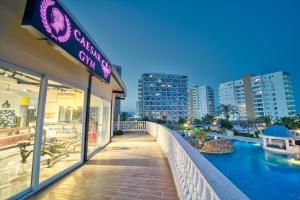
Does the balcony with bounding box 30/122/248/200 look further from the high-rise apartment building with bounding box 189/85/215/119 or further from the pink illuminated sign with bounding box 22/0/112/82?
the high-rise apartment building with bounding box 189/85/215/119

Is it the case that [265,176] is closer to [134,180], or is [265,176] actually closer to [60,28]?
[134,180]

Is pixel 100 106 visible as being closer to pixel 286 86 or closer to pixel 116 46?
pixel 116 46

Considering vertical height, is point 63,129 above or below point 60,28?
below

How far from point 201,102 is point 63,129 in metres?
90.2

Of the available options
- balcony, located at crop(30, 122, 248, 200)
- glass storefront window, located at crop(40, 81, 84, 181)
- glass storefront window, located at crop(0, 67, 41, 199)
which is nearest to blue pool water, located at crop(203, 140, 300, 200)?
balcony, located at crop(30, 122, 248, 200)

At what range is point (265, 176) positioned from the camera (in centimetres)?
872

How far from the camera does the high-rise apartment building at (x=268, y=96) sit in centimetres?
5622

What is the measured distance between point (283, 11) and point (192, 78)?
70695mm

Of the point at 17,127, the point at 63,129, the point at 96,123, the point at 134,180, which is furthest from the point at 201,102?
the point at 17,127

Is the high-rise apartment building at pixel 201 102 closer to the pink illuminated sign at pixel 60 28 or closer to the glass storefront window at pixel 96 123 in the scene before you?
the glass storefront window at pixel 96 123

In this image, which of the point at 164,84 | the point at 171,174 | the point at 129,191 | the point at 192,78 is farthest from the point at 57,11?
the point at 192,78

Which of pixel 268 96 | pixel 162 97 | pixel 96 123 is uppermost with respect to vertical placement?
pixel 268 96

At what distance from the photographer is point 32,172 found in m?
2.47

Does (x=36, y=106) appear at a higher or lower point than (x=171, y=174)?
higher
